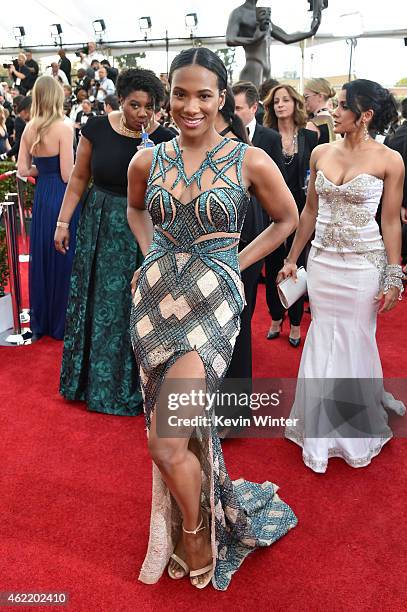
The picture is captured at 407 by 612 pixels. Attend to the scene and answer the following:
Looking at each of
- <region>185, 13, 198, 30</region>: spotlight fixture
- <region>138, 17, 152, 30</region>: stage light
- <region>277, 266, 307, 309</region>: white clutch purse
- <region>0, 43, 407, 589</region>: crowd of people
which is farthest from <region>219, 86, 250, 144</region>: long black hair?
<region>138, 17, 152, 30</region>: stage light

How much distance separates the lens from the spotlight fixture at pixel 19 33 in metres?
19.4

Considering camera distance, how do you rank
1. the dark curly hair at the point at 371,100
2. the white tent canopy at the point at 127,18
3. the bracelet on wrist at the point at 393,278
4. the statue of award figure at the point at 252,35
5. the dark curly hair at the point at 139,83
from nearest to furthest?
the dark curly hair at the point at 371,100
the bracelet on wrist at the point at 393,278
the dark curly hair at the point at 139,83
the statue of award figure at the point at 252,35
the white tent canopy at the point at 127,18

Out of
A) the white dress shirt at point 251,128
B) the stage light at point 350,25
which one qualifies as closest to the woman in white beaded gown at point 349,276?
the white dress shirt at point 251,128

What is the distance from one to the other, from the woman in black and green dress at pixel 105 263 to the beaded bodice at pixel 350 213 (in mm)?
985

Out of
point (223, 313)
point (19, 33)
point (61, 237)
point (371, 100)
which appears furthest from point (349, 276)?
point (19, 33)

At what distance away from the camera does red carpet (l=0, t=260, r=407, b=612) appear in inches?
86.9

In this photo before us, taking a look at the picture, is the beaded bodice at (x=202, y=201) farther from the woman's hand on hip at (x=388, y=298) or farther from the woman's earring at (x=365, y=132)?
the woman's hand on hip at (x=388, y=298)

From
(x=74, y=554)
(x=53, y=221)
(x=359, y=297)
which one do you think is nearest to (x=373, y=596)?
(x=74, y=554)

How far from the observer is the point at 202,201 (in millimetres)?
1966

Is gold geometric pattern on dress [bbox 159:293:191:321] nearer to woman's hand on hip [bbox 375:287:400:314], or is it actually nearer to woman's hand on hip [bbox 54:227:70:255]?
woman's hand on hip [bbox 375:287:400:314]

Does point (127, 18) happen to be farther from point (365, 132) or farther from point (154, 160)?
point (154, 160)

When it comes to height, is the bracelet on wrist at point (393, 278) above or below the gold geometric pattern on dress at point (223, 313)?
below

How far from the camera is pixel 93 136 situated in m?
3.33

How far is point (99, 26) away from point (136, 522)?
18.7m
